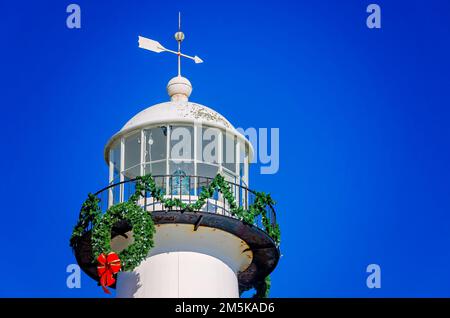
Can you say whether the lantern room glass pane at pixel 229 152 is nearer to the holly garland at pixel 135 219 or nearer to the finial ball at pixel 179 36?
the holly garland at pixel 135 219

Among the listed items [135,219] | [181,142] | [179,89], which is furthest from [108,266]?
[179,89]

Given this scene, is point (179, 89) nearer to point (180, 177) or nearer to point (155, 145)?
point (155, 145)

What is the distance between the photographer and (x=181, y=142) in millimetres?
51125

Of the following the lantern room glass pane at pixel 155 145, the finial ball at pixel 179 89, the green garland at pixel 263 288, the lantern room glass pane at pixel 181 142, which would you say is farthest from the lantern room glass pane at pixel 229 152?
the green garland at pixel 263 288

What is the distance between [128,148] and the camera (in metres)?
52.1

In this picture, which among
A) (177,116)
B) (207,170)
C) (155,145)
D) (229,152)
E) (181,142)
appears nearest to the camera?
(181,142)

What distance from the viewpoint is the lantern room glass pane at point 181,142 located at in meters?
50.8

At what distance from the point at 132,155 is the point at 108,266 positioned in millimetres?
4480

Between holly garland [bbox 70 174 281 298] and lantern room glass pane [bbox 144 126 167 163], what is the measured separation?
161 cm

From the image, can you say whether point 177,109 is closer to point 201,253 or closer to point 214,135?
point 214,135

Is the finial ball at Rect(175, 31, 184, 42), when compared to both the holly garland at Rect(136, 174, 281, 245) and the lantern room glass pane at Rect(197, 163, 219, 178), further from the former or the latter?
the holly garland at Rect(136, 174, 281, 245)

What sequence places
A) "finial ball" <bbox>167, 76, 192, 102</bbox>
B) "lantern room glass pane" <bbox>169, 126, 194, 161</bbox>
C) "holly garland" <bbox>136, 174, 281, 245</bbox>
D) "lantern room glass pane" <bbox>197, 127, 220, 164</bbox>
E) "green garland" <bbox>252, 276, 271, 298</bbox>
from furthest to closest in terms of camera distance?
"green garland" <bbox>252, 276, 271, 298</bbox> < "finial ball" <bbox>167, 76, 192, 102</bbox> < "lantern room glass pane" <bbox>197, 127, 220, 164</bbox> < "lantern room glass pane" <bbox>169, 126, 194, 161</bbox> < "holly garland" <bbox>136, 174, 281, 245</bbox>

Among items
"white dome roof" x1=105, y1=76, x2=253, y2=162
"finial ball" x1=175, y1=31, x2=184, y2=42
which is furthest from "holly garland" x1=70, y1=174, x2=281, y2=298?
"finial ball" x1=175, y1=31, x2=184, y2=42

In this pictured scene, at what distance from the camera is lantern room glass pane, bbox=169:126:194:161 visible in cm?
5084
